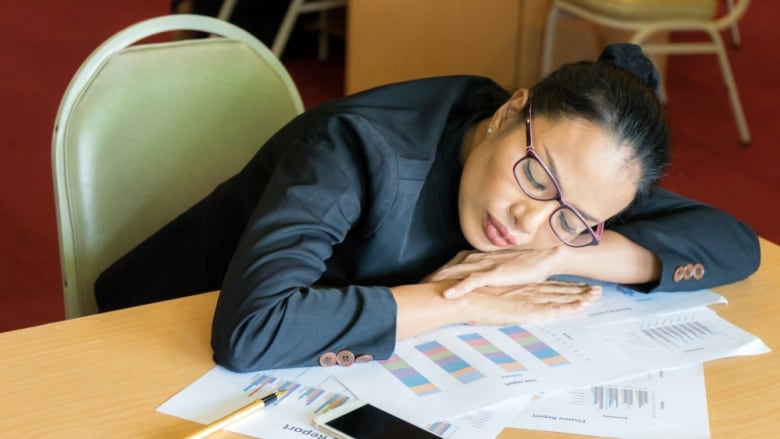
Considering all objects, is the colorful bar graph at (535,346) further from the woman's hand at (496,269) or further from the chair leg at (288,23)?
the chair leg at (288,23)

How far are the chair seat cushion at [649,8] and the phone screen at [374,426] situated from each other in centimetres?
265

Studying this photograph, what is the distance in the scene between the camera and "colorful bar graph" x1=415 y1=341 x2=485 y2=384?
1.19m

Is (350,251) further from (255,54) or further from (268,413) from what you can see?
(255,54)

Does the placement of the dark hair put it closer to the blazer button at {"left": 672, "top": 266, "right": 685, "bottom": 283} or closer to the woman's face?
the woman's face

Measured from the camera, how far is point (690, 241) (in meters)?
1.56

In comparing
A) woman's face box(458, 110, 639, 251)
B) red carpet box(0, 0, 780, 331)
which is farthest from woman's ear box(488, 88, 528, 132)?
red carpet box(0, 0, 780, 331)

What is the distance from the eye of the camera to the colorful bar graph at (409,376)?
45.2 inches

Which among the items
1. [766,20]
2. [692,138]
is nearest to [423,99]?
[692,138]

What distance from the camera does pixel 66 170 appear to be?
158 centimetres

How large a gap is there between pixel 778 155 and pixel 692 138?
0.34m

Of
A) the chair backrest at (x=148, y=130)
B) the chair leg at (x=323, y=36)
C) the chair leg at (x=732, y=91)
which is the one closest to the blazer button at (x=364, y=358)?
the chair backrest at (x=148, y=130)

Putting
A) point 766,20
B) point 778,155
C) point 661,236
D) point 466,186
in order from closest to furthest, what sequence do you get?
1. point 466,186
2. point 661,236
3. point 778,155
4. point 766,20

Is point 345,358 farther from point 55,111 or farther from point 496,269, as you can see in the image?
point 55,111

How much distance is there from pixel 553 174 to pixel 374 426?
0.43m
